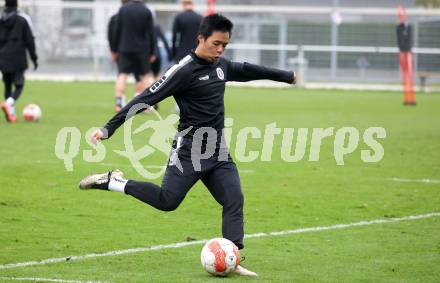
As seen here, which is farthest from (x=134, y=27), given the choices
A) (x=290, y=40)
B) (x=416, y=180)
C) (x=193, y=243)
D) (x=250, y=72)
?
(x=290, y=40)

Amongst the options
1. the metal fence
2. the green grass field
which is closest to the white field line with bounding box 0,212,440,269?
the green grass field

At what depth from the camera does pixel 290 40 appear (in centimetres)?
3722

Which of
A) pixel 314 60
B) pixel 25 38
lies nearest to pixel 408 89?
pixel 314 60

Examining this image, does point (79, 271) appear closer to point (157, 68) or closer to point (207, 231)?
point (207, 231)

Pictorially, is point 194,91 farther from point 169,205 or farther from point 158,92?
point 169,205

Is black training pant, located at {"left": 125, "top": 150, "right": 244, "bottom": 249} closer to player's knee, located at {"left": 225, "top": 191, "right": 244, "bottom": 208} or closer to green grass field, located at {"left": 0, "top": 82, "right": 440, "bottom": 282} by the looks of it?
player's knee, located at {"left": 225, "top": 191, "right": 244, "bottom": 208}

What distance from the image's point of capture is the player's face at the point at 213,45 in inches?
299

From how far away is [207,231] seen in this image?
9.37m

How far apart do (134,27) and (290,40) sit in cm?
1692

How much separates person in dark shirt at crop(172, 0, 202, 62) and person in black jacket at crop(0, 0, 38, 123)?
3.35m

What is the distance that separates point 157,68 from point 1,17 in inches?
245

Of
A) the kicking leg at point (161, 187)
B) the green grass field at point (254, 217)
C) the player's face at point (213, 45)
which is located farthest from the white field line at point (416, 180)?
the player's face at point (213, 45)

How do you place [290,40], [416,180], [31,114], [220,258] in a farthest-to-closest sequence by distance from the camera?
1. [290,40]
2. [31,114]
3. [416,180]
4. [220,258]

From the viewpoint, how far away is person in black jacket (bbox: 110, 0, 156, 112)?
20.9 metres
